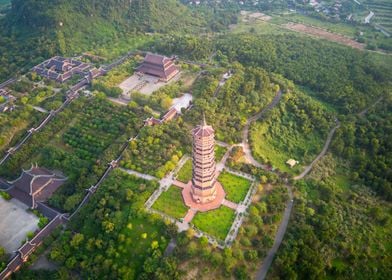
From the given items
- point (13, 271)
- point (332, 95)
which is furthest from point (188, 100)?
point (13, 271)

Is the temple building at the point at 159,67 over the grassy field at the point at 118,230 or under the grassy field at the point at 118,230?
over

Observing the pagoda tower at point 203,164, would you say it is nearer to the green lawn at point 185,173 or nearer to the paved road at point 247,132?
the green lawn at point 185,173

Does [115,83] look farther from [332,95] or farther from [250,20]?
[250,20]

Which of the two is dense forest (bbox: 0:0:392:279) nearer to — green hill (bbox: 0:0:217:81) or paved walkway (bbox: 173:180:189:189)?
green hill (bbox: 0:0:217:81)

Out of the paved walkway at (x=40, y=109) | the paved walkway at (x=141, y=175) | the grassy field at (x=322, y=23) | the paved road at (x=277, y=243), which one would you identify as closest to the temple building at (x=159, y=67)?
the paved walkway at (x=40, y=109)

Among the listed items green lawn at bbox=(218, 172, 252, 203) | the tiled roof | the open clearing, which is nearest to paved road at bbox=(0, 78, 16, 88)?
green lawn at bbox=(218, 172, 252, 203)
